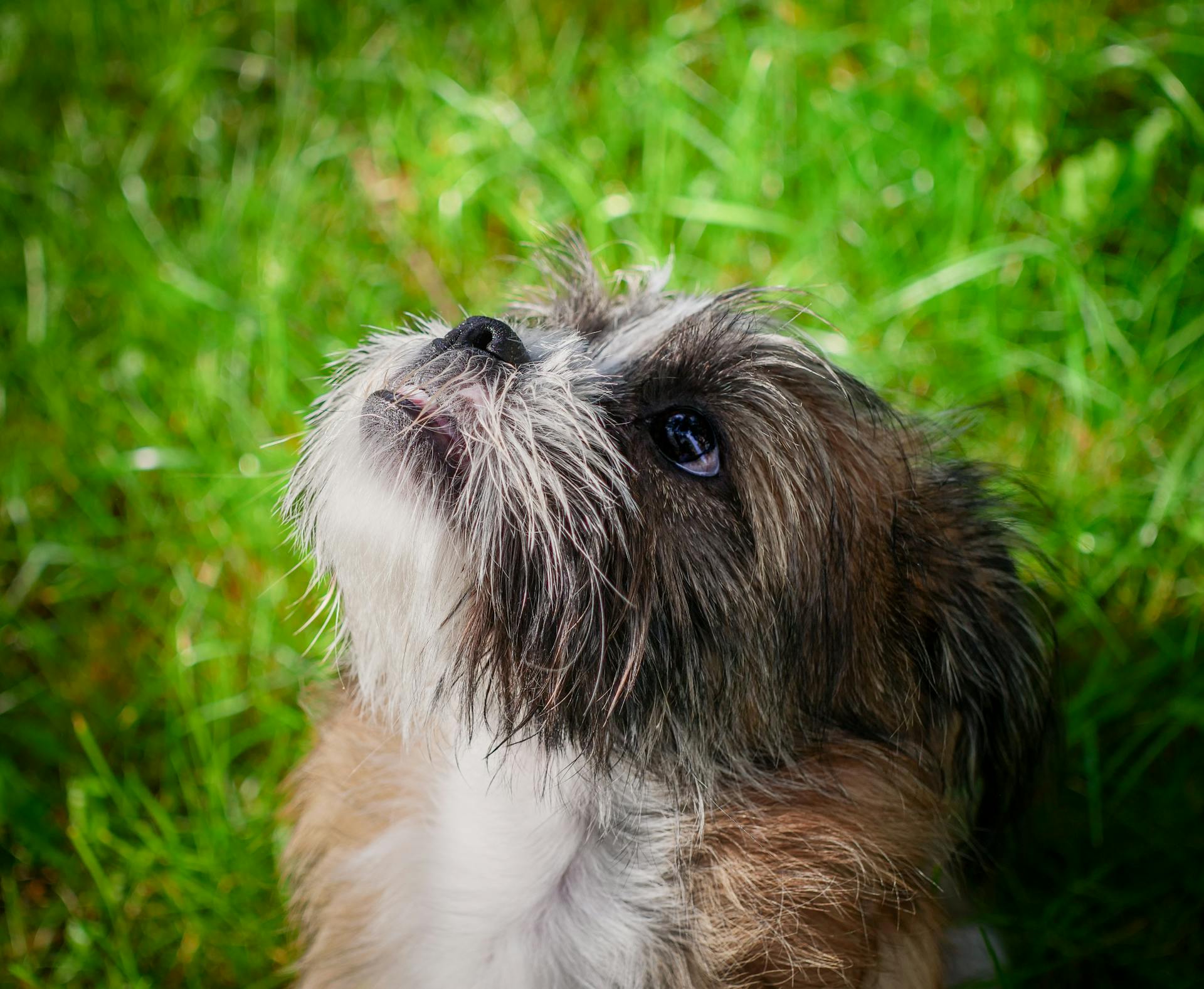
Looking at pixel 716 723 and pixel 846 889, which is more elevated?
pixel 716 723

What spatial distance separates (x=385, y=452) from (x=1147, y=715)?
2373 millimetres

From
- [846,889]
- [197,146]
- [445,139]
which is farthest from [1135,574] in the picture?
[197,146]

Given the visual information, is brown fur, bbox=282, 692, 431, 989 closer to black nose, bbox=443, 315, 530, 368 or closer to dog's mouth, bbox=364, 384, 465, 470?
dog's mouth, bbox=364, 384, 465, 470

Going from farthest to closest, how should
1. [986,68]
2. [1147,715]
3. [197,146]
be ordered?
[197,146] → [986,68] → [1147,715]

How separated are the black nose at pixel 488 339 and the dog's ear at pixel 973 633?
76cm

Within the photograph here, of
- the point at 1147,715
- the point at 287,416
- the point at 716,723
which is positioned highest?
the point at 287,416

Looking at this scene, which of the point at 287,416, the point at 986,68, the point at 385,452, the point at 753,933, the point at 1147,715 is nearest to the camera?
the point at 385,452

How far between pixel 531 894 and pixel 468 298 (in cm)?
231

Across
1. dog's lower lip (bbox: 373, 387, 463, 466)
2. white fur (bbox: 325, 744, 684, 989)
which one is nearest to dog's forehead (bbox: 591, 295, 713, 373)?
dog's lower lip (bbox: 373, 387, 463, 466)

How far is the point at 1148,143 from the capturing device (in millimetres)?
3637

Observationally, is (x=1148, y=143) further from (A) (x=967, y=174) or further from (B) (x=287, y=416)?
(B) (x=287, y=416)

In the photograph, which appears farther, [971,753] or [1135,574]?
[1135,574]

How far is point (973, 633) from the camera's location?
7.13 feet

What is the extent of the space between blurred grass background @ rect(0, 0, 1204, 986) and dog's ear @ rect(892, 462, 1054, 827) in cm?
64
